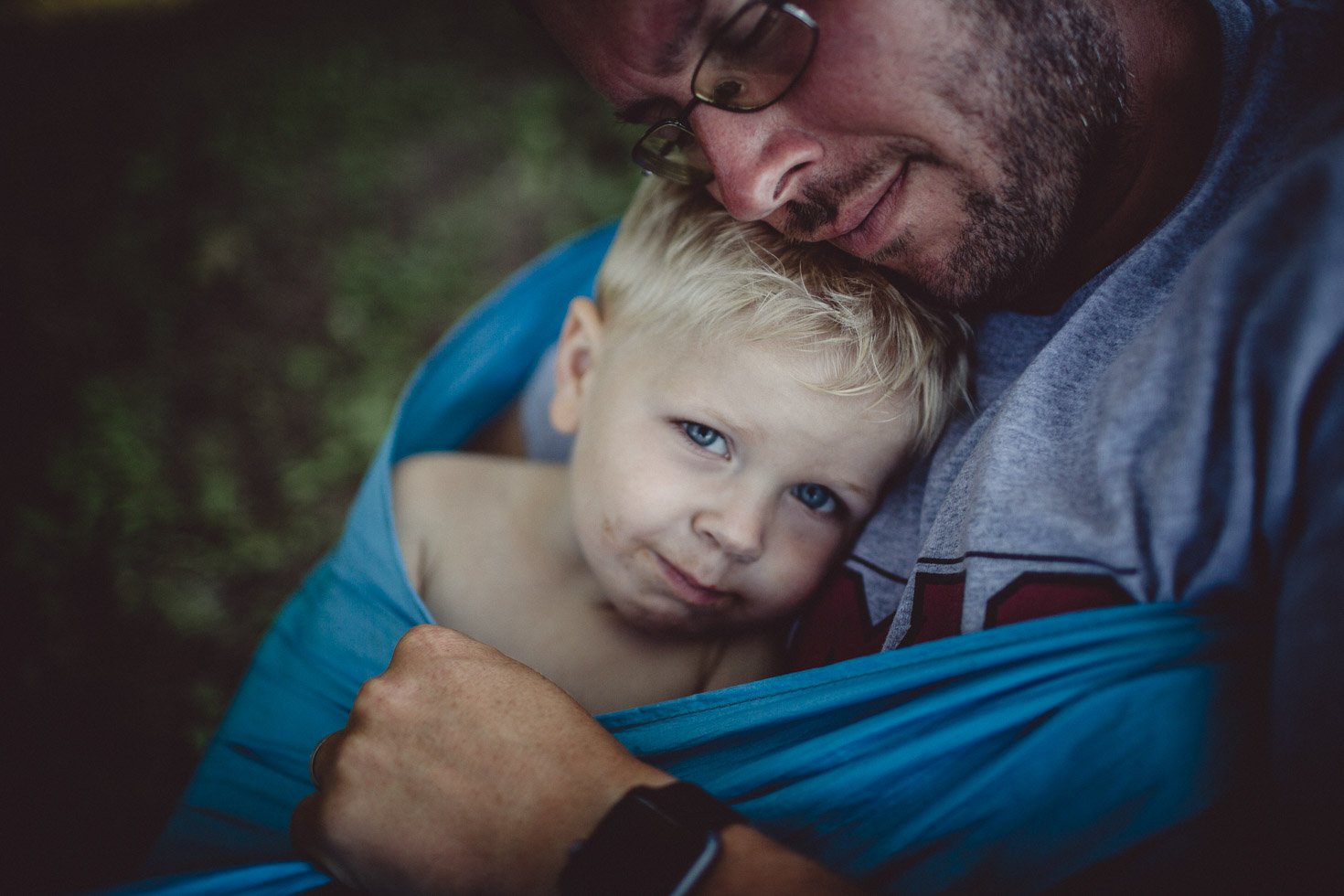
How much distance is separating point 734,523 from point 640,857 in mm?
534

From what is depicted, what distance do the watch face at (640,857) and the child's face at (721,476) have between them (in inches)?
19.3

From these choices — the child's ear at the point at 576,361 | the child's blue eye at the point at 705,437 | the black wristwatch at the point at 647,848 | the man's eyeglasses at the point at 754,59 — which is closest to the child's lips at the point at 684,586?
the child's blue eye at the point at 705,437

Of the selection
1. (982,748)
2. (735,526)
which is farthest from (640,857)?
(735,526)

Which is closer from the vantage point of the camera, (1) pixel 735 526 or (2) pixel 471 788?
(2) pixel 471 788

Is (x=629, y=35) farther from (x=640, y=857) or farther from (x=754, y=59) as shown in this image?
(x=640, y=857)

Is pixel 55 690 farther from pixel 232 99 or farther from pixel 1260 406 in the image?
pixel 1260 406

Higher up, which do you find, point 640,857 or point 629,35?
point 629,35

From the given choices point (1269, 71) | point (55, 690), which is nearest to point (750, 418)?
point (1269, 71)

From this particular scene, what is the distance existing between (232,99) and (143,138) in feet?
0.99

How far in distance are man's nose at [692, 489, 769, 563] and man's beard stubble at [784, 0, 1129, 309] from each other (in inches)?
16.4

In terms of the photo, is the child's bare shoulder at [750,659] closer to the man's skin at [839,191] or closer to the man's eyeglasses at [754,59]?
the man's skin at [839,191]

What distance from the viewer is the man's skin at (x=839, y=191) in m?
0.72

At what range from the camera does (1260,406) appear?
2.00 ft

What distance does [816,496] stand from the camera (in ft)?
3.89
